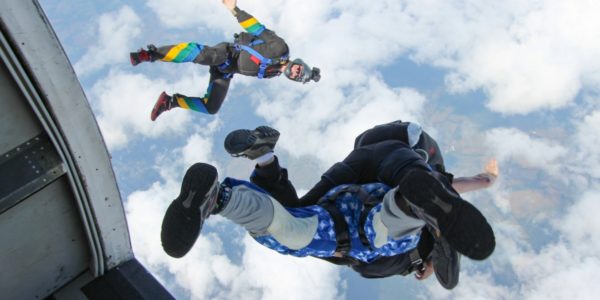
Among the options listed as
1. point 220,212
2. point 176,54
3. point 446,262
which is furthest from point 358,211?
point 176,54

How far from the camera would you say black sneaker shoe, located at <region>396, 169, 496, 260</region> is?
1.78 meters

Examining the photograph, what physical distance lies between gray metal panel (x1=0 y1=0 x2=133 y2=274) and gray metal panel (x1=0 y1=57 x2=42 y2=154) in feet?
0.16

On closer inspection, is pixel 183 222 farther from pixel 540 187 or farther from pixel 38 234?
pixel 540 187

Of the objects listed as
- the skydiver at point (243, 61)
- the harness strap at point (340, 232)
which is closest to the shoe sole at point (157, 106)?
the skydiver at point (243, 61)

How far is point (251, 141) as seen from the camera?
8.91ft

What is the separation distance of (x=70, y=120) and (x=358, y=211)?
1.83 meters

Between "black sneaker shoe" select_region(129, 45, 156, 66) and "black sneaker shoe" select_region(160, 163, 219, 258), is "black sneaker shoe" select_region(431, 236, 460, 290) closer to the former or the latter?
"black sneaker shoe" select_region(160, 163, 219, 258)

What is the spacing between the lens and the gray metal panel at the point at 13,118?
139 cm

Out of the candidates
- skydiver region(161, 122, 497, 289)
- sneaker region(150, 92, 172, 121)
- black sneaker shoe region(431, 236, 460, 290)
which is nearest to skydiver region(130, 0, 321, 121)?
sneaker region(150, 92, 172, 121)

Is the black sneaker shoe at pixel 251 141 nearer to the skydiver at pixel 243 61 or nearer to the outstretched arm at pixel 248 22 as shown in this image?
the skydiver at pixel 243 61

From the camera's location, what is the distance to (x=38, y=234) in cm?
163

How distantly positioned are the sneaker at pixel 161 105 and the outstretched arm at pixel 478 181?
171 inches

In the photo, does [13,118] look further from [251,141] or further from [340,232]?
[340,232]

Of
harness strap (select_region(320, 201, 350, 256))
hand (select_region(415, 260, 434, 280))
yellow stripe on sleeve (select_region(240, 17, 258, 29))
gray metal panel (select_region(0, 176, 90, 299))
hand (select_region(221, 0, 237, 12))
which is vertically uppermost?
gray metal panel (select_region(0, 176, 90, 299))
